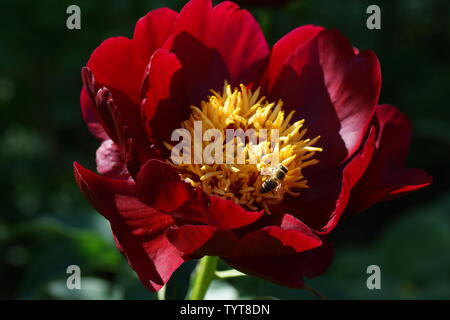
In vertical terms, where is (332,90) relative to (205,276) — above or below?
above

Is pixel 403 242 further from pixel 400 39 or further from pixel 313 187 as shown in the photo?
pixel 313 187

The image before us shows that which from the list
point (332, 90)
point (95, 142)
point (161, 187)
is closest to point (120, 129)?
point (161, 187)

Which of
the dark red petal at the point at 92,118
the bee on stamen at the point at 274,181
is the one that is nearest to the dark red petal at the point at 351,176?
the bee on stamen at the point at 274,181

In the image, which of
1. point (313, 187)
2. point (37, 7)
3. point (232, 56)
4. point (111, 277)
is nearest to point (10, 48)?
point (37, 7)

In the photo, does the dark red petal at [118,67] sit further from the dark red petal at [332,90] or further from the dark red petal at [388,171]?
the dark red petal at [388,171]

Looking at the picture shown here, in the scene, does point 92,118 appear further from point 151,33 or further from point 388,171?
point 388,171

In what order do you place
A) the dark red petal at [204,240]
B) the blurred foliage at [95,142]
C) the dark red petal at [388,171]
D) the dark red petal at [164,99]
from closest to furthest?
the dark red petal at [204,240], the dark red petal at [388,171], the dark red petal at [164,99], the blurred foliage at [95,142]
